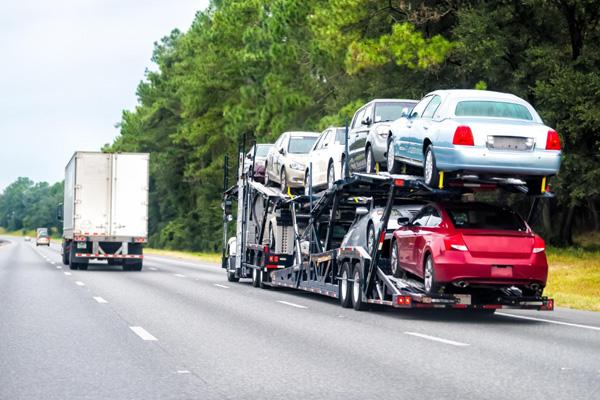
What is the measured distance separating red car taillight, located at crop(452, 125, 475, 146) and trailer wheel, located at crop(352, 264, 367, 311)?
3.64 metres

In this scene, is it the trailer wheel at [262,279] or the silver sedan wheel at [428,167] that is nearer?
the silver sedan wheel at [428,167]

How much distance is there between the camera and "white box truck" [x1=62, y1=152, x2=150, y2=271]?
33906 mm

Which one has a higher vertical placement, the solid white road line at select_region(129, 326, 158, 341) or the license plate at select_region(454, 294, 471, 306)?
the license plate at select_region(454, 294, 471, 306)

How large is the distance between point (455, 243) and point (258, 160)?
13.4 meters

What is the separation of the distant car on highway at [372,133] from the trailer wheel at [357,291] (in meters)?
1.93

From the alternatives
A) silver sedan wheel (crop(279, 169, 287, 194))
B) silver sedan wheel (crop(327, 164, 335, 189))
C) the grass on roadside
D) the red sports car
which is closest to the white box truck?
silver sedan wheel (crop(279, 169, 287, 194))

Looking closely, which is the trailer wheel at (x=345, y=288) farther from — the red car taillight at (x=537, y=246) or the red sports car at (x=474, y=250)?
the red car taillight at (x=537, y=246)

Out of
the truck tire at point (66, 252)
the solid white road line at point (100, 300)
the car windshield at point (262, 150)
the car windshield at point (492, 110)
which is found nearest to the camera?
the car windshield at point (492, 110)

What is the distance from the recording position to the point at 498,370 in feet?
32.7

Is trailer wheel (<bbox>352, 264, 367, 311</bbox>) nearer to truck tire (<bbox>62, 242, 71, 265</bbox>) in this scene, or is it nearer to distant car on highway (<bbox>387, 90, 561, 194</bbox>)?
distant car on highway (<bbox>387, 90, 561, 194</bbox>)

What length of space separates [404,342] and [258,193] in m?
14.6

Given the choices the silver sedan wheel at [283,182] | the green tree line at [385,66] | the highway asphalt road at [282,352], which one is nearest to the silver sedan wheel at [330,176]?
the highway asphalt road at [282,352]

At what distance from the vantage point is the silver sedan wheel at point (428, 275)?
15.4 m

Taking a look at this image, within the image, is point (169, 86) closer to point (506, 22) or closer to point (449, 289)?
point (506, 22)
